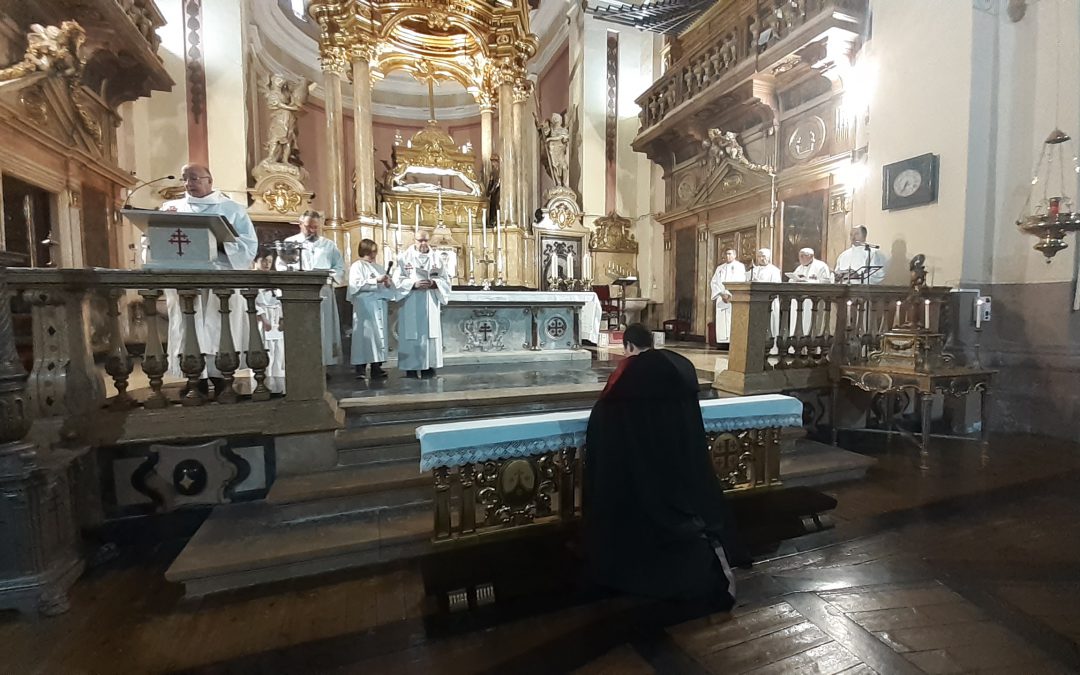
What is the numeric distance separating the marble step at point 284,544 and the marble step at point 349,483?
0.33ft

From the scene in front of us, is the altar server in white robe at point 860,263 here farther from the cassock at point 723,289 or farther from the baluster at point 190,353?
the baluster at point 190,353

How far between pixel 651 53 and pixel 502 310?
9.68m

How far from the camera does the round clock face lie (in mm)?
6319

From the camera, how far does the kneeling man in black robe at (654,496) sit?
7.83 feet

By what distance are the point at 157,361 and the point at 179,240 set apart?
2.67 ft

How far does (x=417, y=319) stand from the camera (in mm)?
5648

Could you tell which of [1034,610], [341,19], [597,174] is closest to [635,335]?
[1034,610]

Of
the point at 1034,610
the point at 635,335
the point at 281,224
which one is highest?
the point at 281,224

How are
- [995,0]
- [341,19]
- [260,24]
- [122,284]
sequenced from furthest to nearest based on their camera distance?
1. [260,24]
2. [341,19]
3. [995,0]
4. [122,284]

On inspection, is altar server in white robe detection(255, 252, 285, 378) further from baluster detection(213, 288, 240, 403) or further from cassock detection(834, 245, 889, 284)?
cassock detection(834, 245, 889, 284)

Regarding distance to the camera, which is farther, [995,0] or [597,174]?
[597,174]

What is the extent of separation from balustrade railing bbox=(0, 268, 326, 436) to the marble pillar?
22.4 feet

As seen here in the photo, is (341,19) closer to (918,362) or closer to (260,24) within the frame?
(260,24)

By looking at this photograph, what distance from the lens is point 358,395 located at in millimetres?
4371
